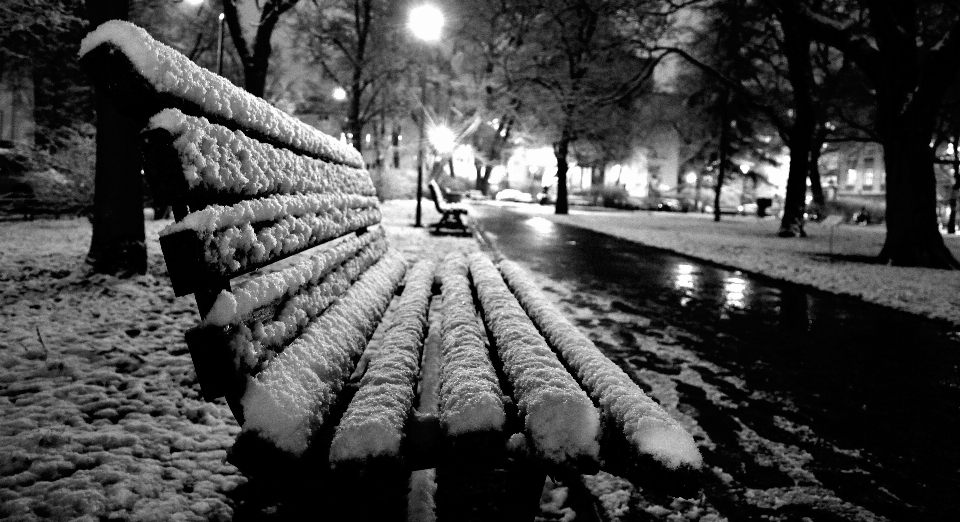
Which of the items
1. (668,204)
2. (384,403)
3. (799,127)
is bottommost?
(384,403)

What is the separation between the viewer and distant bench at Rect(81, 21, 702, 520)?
41.4 inches

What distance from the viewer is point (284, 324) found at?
4.52 ft

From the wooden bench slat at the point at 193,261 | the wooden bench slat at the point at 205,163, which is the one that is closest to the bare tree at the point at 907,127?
the wooden bench slat at the point at 205,163

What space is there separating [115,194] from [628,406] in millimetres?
5931

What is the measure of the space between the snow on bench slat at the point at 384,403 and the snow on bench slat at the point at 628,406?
1.54ft

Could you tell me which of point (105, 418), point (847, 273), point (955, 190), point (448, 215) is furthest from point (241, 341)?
point (955, 190)

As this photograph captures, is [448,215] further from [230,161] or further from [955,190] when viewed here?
[955,190]

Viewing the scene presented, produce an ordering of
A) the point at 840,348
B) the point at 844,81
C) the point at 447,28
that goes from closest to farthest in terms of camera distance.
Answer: the point at 840,348 → the point at 447,28 → the point at 844,81

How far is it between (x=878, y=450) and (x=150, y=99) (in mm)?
3256

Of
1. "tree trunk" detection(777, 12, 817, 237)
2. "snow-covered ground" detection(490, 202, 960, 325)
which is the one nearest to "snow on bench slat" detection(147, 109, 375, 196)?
"snow-covered ground" detection(490, 202, 960, 325)

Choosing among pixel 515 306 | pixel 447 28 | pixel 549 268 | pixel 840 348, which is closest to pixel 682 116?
pixel 447 28

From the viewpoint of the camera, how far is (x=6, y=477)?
1.83 m

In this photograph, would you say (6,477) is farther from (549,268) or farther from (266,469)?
(549,268)

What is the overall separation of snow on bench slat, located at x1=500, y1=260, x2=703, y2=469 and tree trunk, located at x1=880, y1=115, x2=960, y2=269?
11592 millimetres
